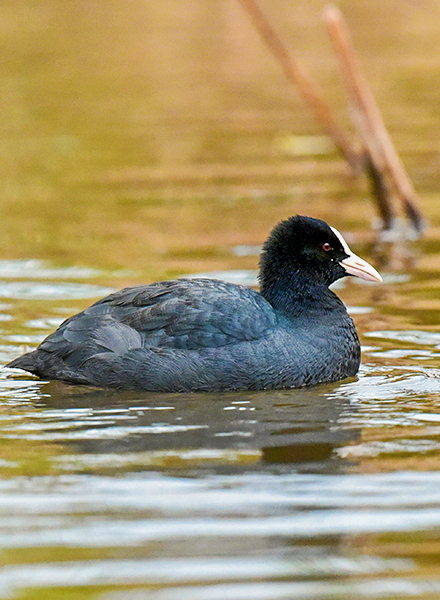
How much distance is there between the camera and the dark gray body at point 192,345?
21.6ft

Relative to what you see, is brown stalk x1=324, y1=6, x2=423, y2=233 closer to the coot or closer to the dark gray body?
the coot

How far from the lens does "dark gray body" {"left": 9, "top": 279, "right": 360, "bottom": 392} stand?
21.6 feet

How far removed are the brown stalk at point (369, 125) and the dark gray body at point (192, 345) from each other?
3.84 meters

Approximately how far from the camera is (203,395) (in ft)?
21.6

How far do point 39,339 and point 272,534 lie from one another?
3713 millimetres

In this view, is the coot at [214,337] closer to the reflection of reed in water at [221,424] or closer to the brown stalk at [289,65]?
the reflection of reed in water at [221,424]

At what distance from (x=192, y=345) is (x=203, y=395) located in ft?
0.91

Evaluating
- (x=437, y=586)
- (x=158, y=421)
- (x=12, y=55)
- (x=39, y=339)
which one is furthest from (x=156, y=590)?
(x=12, y=55)

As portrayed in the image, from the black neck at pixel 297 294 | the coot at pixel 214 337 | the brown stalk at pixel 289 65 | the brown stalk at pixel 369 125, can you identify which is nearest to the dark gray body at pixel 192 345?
the coot at pixel 214 337

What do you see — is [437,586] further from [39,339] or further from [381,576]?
[39,339]

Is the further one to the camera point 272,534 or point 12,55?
point 12,55

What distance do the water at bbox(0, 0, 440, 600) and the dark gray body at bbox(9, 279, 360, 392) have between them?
113 millimetres

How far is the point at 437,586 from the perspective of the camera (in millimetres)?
4023

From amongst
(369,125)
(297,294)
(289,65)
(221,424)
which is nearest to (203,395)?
(221,424)
